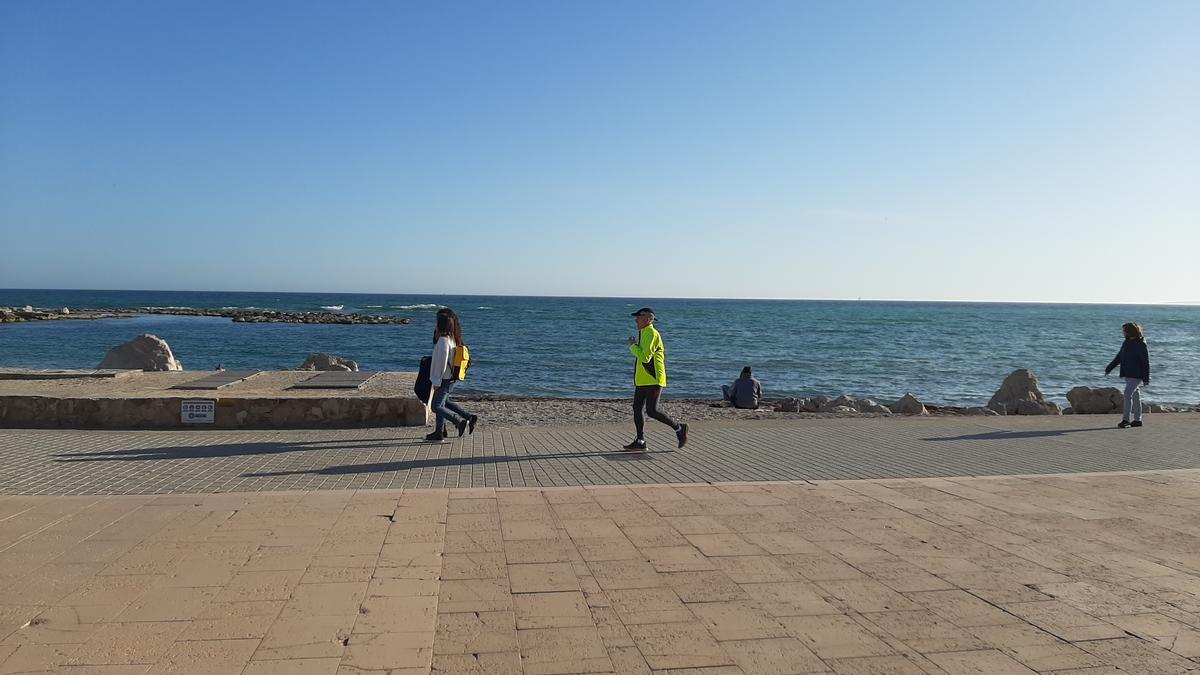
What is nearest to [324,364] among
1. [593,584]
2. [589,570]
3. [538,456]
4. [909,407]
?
[538,456]

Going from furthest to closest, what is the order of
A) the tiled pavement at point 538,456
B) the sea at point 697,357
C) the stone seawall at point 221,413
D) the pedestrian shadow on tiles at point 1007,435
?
the sea at point 697,357, the pedestrian shadow on tiles at point 1007,435, the stone seawall at point 221,413, the tiled pavement at point 538,456

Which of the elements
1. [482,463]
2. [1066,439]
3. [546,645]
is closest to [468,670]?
[546,645]

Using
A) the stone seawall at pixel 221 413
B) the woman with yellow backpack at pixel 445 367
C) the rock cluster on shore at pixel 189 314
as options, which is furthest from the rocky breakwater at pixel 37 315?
the woman with yellow backpack at pixel 445 367

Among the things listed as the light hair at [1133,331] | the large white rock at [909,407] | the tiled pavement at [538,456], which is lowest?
the large white rock at [909,407]

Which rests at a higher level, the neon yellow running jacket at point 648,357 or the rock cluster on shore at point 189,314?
the neon yellow running jacket at point 648,357

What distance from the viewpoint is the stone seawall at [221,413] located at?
9.62 meters

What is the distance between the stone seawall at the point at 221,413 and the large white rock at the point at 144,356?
1009 cm

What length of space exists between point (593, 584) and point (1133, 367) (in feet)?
34.7

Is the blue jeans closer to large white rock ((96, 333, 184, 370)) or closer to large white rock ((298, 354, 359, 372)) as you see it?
large white rock ((298, 354, 359, 372))

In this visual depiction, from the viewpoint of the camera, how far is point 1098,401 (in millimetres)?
16234

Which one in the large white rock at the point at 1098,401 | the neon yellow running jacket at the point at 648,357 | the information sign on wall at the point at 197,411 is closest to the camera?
the neon yellow running jacket at the point at 648,357

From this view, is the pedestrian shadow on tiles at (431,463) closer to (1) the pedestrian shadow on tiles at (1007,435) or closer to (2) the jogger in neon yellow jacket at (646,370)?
(2) the jogger in neon yellow jacket at (646,370)

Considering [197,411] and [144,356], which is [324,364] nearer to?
[144,356]

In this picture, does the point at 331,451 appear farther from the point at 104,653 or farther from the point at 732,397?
the point at 732,397
